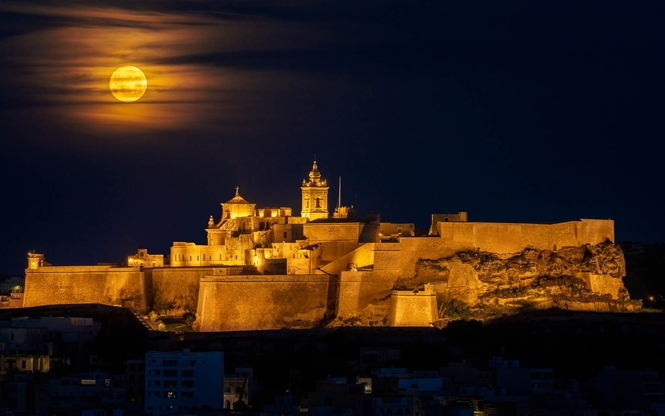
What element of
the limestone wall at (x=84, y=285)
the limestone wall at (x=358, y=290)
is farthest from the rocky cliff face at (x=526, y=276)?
the limestone wall at (x=84, y=285)

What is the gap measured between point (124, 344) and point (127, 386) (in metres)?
12.4

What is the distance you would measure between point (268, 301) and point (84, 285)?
769cm

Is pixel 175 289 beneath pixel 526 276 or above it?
beneath

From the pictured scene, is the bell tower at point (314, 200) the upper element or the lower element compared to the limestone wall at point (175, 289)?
upper

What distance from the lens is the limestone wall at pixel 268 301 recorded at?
7031 cm

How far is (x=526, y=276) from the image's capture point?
7044cm

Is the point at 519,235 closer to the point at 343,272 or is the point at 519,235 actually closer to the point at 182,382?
the point at 343,272

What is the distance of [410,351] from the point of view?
63750mm

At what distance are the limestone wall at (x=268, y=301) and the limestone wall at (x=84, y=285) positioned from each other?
376cm

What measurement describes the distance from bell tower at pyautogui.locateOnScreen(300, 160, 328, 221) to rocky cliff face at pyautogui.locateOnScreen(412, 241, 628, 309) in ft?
33.4

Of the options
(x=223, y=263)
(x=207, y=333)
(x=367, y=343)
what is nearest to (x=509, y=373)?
(x=367, y=343)

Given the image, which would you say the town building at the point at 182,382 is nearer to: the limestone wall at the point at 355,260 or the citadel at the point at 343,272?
the citadel at the point at 343,272

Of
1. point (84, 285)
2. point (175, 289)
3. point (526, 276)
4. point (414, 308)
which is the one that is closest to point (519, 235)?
point (526, 276)

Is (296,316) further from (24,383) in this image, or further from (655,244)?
(655,244)
